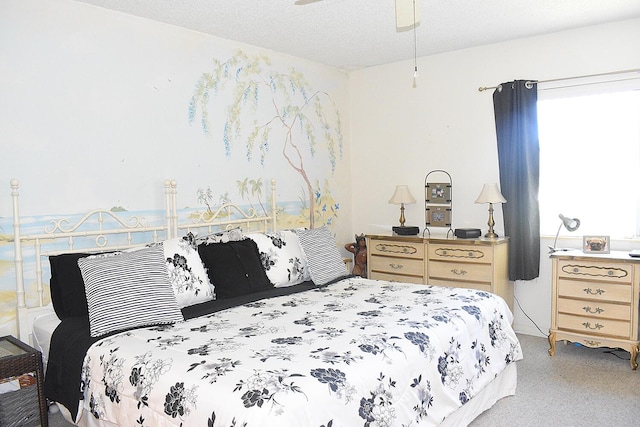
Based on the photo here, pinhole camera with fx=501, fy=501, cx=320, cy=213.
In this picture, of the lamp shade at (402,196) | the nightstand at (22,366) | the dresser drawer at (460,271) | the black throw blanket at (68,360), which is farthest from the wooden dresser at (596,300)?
the nightstand at (22,366)

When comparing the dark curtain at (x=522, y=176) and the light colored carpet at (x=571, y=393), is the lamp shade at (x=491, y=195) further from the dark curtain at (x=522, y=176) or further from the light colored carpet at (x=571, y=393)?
the light colored carpet at (x=571, y=393)

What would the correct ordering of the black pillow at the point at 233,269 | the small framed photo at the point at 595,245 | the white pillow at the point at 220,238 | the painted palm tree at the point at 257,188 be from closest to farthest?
the black pillow at the point at 233,269, the white pillow at the point at 220,238, the small framed photo at the point at 595,245, the painted palm tree at the point at 257,188

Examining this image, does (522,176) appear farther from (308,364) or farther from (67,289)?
(67,289)

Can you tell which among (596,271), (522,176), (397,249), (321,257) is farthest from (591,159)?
(321,257)

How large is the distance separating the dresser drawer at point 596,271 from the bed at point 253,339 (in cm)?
101

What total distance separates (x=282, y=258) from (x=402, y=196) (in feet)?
5.65

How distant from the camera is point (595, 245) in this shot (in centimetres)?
384

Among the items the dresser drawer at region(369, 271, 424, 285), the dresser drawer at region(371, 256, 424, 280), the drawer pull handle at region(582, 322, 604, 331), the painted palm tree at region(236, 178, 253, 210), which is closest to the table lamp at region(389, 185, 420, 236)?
the dresser drawer at region(371, 256, 424, 280)

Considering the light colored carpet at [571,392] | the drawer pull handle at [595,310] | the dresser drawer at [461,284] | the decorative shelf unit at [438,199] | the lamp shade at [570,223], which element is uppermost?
the decorative shelf unit at [438,199]

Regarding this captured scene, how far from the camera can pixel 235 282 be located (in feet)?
10.5

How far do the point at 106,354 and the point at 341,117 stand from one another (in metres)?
3.67

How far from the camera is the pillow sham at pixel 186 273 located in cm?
295

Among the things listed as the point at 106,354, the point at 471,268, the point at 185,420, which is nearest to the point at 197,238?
the point at 106,354

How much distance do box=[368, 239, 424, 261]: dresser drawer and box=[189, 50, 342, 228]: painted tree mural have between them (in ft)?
2.17
